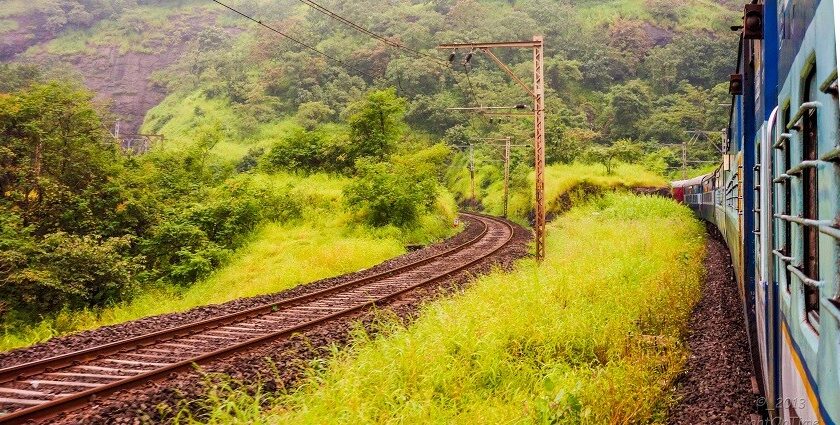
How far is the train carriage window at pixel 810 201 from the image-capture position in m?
2.40

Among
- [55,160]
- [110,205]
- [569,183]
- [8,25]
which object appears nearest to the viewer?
[55,160]

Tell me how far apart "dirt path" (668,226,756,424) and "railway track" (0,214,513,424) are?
5745 millimetres

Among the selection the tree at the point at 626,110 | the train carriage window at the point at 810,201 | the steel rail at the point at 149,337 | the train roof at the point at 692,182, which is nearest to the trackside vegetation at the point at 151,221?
the steel rail at the point at 149,337

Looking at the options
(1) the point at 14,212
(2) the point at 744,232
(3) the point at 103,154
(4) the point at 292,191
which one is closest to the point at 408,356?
(2) the point at 744,232

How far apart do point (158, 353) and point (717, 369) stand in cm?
736

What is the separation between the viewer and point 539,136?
15.6m

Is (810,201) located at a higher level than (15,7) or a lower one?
lower

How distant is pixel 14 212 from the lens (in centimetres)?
1605

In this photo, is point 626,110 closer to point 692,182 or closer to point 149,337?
point 692,182

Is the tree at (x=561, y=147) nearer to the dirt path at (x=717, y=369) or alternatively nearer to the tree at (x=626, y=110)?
the tree at (x=626, y=110)

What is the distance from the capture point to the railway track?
258 inches

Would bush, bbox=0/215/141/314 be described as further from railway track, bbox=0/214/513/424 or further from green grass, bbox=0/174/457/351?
railway track, bbox=0/214/513/424

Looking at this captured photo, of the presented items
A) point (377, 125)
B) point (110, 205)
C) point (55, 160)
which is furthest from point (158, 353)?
point (377, 125)

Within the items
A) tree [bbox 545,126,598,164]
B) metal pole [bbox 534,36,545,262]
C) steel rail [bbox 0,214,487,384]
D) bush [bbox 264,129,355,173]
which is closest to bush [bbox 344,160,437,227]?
bush [bbox 264,129,355,173]
